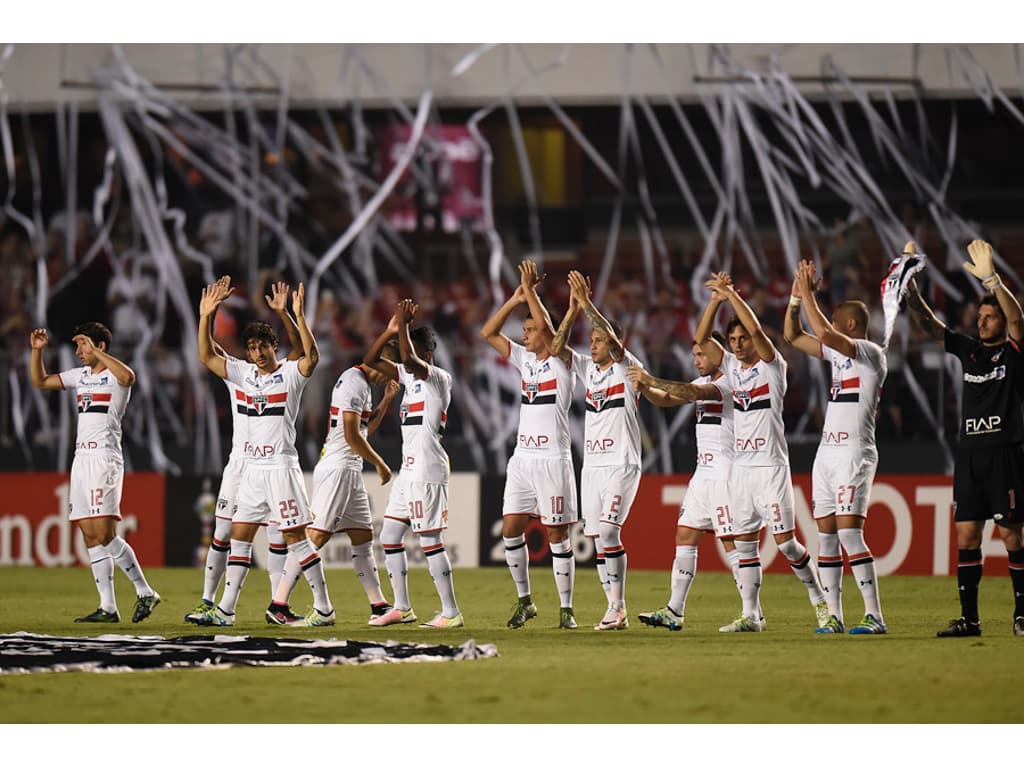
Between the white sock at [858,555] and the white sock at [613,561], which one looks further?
the white sock at [613,561]

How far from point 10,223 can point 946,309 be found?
41.4ft

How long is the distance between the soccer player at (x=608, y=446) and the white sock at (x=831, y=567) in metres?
1.28

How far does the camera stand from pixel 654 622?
391 inches

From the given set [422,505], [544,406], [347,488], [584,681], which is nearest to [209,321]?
[347,488]

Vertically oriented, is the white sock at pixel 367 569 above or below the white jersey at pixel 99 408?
below

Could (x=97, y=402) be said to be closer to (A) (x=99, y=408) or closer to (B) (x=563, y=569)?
(A) (x=99, y=408)

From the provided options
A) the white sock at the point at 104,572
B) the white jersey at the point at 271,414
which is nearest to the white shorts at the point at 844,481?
the white jersey at the point at 271,414

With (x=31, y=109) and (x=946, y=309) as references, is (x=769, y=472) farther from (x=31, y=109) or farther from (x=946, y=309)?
(x=31, y=109)

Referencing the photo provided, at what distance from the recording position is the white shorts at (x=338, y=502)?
10.3 metres

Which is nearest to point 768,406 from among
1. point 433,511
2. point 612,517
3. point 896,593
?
point 612,517

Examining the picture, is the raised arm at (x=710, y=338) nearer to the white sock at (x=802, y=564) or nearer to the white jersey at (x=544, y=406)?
the white jersey at (x=544, y=406)

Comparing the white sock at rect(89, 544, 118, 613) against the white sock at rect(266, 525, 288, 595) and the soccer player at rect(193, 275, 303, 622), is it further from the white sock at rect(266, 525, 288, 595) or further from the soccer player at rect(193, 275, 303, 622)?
the white sock at rect(266, 525, 288, 595)

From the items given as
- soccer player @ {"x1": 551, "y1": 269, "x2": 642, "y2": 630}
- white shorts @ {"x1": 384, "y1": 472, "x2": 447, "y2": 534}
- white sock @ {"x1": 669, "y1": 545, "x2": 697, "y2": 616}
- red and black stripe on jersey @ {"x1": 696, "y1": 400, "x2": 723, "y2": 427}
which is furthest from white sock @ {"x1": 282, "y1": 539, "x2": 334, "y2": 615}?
red and black stripe on jersey @ {"x1": 696, "y1": 400, "x2": 723, "y2": 427}

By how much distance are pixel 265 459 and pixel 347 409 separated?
66cm
